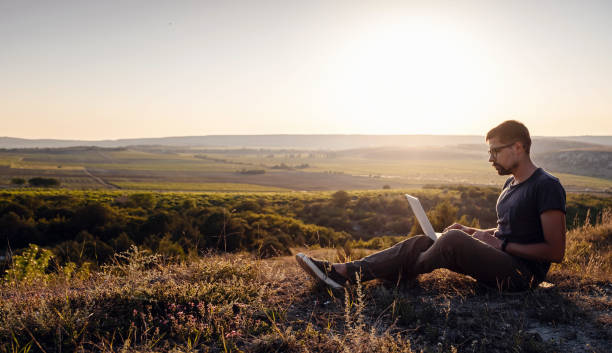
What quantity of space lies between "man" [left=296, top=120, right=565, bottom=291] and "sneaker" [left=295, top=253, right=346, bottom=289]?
0.03 ft

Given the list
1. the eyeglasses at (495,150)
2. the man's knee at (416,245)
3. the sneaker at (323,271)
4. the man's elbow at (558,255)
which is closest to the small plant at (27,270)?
the sneaker at (323,271)

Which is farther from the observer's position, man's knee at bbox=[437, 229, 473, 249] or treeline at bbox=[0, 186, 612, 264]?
treeline at bbox=[0, 186, 612, 264]

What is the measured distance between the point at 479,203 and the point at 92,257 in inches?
1001

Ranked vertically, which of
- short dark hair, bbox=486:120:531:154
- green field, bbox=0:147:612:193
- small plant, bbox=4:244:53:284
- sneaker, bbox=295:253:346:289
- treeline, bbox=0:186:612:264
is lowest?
green field, bbox=0:147:612:193

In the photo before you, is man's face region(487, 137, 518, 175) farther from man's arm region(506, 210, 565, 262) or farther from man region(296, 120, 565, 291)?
man's arm region(506, 210, 565, 262)

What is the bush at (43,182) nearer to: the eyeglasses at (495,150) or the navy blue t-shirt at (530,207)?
the eyeglasses at (495,150)

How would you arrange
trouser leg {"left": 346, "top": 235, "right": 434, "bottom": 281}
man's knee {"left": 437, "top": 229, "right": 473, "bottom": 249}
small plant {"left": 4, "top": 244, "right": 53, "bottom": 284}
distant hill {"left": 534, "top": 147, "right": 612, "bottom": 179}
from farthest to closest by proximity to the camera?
distant hill {"left": 534, "top": 147, "right": 612, "bottom": 179} → small plant {"left": 4, "top": 244, "right": 53, "bottom": 284} → trouser leg {"left": 346, "top": 235, "right": 434, "bottom": 281} → man's knee {"left": 437, "top": 229, "right": 473, "bottom": 249}

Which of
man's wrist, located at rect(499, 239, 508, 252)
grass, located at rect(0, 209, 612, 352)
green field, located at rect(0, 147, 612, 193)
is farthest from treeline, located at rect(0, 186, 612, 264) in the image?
green field, located at rect(0, 147, 612, 193)

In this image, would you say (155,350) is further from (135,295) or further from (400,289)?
(400,289)

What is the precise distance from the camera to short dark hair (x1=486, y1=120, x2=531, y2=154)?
3.19m

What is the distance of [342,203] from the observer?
2667cm

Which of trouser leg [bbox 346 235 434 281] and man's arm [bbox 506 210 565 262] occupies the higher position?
man's arm [bbox 506 210 565 262]

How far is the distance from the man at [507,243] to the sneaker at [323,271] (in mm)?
10

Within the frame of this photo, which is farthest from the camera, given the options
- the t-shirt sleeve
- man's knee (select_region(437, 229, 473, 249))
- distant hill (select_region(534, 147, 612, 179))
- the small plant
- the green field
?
distant hill (select_region(534, 147, 612, 179))
